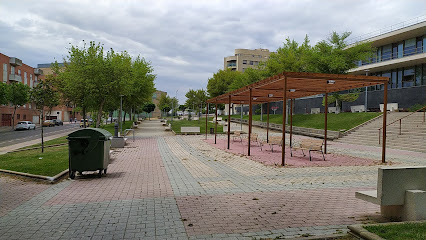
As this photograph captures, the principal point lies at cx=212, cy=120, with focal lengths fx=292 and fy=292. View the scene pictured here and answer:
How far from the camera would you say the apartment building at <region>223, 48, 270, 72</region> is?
9175cm

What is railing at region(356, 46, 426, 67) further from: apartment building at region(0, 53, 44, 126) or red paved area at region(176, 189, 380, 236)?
apartment building at region(0, 53, 44, 126)

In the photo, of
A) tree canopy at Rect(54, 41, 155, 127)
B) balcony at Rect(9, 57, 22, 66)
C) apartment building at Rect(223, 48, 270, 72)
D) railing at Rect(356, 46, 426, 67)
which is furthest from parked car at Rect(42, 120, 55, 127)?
apartment building at Rect(223, 48, 270, 72)

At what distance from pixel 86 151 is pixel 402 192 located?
7.19 m

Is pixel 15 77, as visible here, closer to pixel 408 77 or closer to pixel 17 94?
pixel 17 94

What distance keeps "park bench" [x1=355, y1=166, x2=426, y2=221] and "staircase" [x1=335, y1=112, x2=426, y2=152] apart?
13270 mm

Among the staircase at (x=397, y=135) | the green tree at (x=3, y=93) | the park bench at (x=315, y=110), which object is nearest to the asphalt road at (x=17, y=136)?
the green tree at (x=3, y=93)

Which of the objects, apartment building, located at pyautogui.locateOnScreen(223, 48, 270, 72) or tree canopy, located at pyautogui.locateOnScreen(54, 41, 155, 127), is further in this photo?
apartment building, located at pyautogui.locateOnScreen(223, 48, 270, 72)

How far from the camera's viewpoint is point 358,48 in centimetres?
2931

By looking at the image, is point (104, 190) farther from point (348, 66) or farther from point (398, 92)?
point (398, 92)

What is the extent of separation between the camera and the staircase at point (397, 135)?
16.6 m

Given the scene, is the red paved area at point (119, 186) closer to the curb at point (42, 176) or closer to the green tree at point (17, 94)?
the curb at point (42, 176)

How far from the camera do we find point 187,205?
17.5ft

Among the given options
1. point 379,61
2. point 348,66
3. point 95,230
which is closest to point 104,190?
point 95,230

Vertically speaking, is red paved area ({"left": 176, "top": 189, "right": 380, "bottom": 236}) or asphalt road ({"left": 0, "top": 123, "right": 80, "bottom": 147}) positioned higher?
Answer: red paved area ({"left": 176, "top": 189, "right": 380, "bottom": 236})
